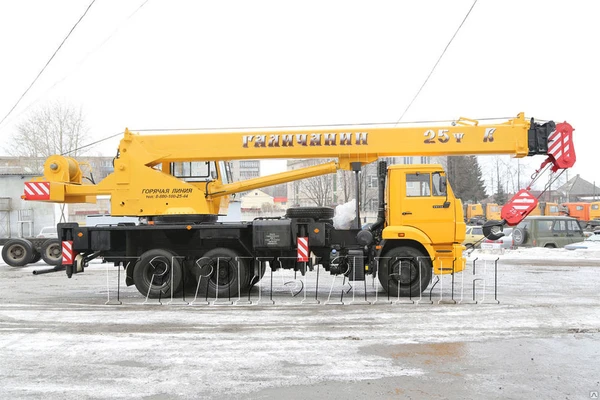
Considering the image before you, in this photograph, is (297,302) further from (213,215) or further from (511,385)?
(511,385)

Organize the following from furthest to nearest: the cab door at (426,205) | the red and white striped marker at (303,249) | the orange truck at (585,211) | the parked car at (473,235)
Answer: the orange truck at (585,211) < the parked car at (473,235) < the red and white striped marker at (303,249) < the cab door at (426,205)

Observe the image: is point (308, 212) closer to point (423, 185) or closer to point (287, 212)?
point (287, 212)

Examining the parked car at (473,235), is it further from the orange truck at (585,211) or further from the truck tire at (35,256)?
the orange truck at (585,211)

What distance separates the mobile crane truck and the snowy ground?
30.1 inches

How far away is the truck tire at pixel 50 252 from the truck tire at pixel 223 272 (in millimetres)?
11867

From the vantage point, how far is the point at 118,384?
615 centimetres

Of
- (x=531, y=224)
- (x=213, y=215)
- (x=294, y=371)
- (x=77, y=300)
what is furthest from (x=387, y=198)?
(x=531, y=224)

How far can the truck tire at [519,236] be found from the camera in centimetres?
2794

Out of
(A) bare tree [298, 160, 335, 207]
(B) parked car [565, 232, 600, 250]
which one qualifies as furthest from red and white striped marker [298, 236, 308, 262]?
(A) bare tree [298, 160, 335, 207]

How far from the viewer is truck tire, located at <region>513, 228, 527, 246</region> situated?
27.9m

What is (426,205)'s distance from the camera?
1170 centimetres

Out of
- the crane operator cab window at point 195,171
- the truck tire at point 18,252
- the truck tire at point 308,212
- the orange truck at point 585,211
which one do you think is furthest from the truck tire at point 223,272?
the orange truck at point 585,211

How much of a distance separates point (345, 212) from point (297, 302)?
7.49ft

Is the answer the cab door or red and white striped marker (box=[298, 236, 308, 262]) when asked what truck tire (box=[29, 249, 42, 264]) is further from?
the cab door
